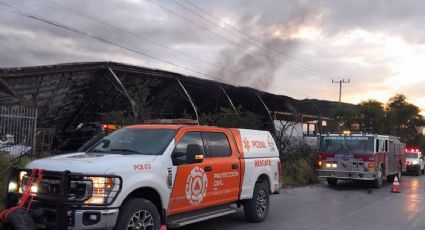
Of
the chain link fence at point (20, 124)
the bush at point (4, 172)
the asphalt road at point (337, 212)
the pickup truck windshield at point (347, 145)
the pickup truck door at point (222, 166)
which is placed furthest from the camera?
the pickup truck windshield at point (347, 145)

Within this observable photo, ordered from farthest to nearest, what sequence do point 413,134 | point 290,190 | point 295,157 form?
point 413,134 < point 295,157 < point 290,190

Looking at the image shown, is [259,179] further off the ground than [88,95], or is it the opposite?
[88,95]

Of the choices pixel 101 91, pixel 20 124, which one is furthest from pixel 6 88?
pixel 101 91

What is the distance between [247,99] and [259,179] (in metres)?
20.8

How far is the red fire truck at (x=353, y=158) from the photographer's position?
61.7 ft

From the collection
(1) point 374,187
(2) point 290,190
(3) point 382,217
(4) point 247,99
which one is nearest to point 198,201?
(3) point 382,217

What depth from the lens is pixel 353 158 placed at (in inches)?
747

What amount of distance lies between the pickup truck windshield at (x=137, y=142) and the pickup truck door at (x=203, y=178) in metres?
0.24

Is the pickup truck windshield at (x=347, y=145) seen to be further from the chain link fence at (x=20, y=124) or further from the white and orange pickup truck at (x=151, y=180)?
the chain link fence at (x=20, y=124)

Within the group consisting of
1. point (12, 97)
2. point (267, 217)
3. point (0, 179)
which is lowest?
point (267, 217)

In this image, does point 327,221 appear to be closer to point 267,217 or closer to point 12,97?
point 267,217

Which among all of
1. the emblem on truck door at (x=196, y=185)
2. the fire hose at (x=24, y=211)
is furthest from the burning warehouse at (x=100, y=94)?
the fire hose at (x=24, y=211)

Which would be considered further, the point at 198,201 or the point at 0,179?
the point at 0,179

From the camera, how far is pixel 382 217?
11.5m
